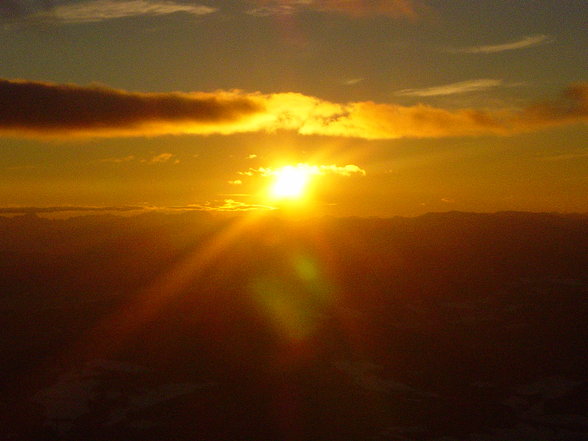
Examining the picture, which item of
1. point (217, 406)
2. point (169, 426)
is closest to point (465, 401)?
point (217, 406)

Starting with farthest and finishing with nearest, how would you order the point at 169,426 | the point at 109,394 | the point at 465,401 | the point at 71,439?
the point at 465,401, the point at 109,394, the point at 169,426, the point at 71,439

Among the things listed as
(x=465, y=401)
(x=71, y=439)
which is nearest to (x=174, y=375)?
(x=71, y=439)

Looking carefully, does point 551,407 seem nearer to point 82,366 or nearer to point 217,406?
point 217,406

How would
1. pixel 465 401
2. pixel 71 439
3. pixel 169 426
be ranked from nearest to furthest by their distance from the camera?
pixel 71 439 → pixel 169 426 → pixel 465 401

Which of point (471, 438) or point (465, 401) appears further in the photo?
point (465, 401)

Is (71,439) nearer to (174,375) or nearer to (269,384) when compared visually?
(174,375)

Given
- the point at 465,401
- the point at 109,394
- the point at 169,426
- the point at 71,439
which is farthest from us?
the point at 465,401

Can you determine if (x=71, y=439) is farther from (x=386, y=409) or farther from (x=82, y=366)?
(x=386, y=409)

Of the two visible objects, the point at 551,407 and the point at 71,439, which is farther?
the point at 551,407
